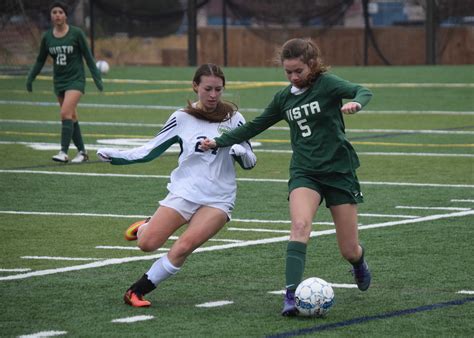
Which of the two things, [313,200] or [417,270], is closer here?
[313,200]

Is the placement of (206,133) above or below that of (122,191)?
above

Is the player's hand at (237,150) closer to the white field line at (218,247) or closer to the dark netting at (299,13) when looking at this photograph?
the white field line at (218,247)

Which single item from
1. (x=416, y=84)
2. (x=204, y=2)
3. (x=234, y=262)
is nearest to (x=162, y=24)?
(x=204, y=2)

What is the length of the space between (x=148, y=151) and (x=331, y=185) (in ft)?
4.14

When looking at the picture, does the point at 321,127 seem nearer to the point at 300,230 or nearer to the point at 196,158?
the point at 300,230

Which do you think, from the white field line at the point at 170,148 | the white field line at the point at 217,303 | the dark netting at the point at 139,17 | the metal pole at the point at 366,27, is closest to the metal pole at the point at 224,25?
the dark netting at the point at 139,17

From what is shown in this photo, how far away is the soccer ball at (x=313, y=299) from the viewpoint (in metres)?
7.42

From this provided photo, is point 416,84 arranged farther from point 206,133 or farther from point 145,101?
point 206,133

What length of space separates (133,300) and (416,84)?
23975 millimetres

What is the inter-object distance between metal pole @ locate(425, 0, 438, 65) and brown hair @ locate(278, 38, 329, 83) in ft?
99.6

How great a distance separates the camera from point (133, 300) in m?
7.84

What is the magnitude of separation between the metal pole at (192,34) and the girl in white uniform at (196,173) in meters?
31.4

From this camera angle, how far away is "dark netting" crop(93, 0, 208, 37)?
1612 inches

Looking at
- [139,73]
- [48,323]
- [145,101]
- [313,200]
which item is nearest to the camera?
[48,323]
